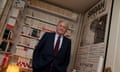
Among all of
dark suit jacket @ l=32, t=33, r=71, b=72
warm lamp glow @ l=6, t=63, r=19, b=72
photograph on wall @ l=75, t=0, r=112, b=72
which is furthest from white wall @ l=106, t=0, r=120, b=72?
warm lamp glow @ l=6, t=63, r=19, b=72

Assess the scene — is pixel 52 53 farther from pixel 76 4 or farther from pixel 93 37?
pixel 76 4

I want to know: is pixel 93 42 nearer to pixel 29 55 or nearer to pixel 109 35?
pixel 109 35

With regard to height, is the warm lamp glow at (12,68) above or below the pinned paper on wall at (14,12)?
below

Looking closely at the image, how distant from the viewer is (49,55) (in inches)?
74.4

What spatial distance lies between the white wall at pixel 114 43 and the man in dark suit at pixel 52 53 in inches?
25.7

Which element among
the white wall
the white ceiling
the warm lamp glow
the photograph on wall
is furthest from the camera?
the white ceiling

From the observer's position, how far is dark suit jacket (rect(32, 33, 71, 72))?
72.4 inches

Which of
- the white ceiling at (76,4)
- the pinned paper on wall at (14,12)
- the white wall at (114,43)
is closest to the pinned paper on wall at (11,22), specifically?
the pinned paper on wall at (14,12)

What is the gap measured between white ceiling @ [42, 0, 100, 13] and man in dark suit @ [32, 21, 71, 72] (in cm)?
60

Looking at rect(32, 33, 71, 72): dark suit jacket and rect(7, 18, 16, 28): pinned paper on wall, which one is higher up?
rect(7, 18, 16, 28): pinned paper on wall

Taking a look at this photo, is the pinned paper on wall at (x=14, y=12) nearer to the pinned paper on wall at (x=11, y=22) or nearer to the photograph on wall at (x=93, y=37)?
the pinned paper on wall at (x=11, y=22)

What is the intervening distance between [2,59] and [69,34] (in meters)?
1.14

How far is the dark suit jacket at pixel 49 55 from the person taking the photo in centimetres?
184

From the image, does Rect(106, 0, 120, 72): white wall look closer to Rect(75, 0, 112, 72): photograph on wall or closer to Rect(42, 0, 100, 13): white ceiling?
Rect(75, 0, 112, 72): photograph on wall
